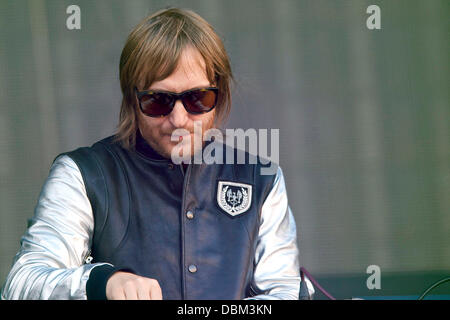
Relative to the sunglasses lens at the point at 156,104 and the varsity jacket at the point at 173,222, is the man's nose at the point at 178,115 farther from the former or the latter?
the varsity jacket at the point at 173,222

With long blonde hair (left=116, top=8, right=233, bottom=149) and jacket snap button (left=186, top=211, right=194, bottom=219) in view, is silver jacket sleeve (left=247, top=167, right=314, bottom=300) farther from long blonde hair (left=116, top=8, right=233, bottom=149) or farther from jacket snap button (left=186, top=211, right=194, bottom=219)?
long blonde hair (left=116, top=8, right=233, bottom=149)

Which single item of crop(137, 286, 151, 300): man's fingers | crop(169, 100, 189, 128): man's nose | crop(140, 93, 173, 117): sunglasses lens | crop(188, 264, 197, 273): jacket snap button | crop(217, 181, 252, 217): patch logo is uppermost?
crop(140, 93, 173, 117): sunglasses lens

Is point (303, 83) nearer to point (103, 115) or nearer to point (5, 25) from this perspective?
point (103, 115)

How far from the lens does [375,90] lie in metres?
2.47

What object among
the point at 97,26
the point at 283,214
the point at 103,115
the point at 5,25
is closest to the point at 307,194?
the point at 283,214

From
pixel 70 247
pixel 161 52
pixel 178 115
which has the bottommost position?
pixel 70 247

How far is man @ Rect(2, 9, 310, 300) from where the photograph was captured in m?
1.50

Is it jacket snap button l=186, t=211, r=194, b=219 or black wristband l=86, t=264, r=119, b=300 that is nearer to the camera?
black wristband l=86, t=264, r=119, b=300

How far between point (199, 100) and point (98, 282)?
60 centimetres

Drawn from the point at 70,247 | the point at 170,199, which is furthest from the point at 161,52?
A: the point at 70,247

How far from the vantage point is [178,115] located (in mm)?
1502

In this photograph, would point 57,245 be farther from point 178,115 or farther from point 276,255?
point 276,255

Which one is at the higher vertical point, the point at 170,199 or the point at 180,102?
the point at 180,102

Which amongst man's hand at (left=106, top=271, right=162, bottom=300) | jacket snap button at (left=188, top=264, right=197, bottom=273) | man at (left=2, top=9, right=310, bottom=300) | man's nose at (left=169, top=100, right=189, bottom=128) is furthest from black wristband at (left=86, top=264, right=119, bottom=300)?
man's nose at (left=169, top=100, right=189, bottom=128)
